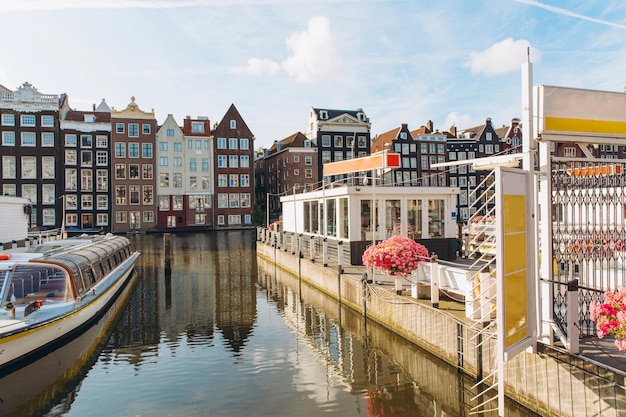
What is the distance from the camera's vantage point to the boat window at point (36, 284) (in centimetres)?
1313

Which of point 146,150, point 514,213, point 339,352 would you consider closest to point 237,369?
point 339,352

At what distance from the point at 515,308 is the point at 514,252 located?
807mm

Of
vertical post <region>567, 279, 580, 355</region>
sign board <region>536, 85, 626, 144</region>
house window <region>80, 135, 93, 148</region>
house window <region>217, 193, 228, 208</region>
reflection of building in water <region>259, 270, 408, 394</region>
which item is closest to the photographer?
vertical post <region>567, 279, 580, 355</region>

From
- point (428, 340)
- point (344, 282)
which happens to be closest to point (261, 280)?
point (344, 282)

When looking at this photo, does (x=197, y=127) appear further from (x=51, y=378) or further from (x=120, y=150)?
(x=51, y=378)

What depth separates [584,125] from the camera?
7703mm

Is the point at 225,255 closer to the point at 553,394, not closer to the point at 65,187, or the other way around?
the point at 553,394

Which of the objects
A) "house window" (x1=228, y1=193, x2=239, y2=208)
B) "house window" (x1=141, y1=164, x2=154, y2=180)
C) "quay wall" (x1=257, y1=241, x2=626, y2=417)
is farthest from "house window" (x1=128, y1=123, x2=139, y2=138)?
"quay wall" (x1=257, y1=241, x2=626, y2=417)

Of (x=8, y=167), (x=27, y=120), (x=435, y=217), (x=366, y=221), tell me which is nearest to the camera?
(x=366, y=221)

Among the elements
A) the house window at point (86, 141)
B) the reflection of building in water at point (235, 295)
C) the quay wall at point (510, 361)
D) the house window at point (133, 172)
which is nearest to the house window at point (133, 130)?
the house window at point (133, 172)

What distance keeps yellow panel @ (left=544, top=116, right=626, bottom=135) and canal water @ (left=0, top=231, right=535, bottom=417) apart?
15.5 feet

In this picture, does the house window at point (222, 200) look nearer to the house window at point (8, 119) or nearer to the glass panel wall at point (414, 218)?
the house window at point (8, 119)

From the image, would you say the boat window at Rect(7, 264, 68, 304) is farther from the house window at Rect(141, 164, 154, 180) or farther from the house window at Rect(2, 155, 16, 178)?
the house window at Rect(2, 155, 16, 178)

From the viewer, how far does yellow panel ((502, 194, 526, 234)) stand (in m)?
6.45
